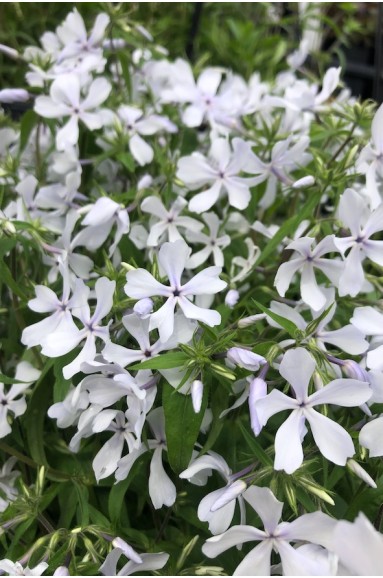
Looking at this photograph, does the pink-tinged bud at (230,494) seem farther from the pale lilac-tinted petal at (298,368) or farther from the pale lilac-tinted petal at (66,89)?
the pale lilac-tinted petal at (66,89)

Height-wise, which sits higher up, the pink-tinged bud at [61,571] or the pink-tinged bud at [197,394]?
the pink-tinged bud at [197,394]

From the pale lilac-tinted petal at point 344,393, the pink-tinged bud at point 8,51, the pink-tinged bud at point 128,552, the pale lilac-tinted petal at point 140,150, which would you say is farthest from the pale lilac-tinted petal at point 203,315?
the pink-tinged bud at point 8,51

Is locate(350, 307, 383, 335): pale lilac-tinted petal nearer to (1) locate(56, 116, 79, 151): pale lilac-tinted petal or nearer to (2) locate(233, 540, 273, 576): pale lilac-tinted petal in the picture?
(2) locate(233, 540, 273, 576): pale lilac-tinted petal

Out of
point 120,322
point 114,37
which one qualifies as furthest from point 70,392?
point 114,37

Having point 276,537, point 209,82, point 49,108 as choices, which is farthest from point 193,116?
point 276,537

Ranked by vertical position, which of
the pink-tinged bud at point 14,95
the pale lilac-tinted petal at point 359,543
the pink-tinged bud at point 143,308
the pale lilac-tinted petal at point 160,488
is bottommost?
the pale lilac-tinted petal at point 160,488

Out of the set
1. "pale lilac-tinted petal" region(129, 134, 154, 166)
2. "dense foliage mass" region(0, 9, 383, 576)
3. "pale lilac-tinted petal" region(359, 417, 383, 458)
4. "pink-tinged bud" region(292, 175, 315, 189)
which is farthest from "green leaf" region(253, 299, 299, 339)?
"pale lilac-tinted petal" region(129, 134, 154, 166)

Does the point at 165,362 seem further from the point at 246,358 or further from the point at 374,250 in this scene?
the point at 374,250

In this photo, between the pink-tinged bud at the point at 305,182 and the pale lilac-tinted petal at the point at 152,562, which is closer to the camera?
the pale lilac-tinted petal at the point at 152,562
